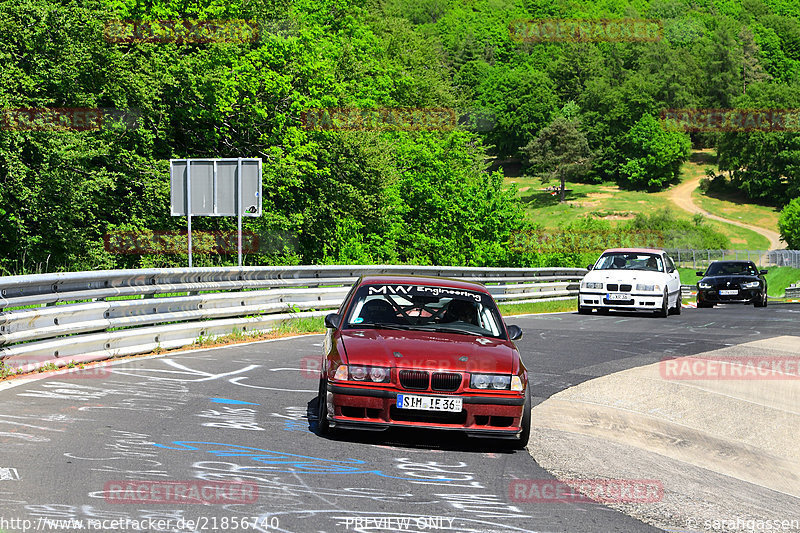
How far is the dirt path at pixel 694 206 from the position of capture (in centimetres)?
12171

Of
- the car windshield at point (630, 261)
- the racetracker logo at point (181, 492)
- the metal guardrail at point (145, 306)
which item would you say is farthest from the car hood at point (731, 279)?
the racetracker logo at point (181, 492)

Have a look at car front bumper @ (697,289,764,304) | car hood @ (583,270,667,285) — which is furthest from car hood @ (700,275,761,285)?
car hood @ (583,270,667,285)

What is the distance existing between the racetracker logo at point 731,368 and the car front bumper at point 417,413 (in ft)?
18.3

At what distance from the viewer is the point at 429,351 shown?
7484mm

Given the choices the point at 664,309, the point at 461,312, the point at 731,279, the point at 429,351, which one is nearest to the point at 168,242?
the point at 664,309

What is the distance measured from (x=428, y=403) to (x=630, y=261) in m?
18.4

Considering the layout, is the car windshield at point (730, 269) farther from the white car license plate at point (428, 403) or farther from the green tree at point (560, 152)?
the green tree at point (560, 152)

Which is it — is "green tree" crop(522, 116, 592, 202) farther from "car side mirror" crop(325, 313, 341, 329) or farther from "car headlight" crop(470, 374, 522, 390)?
"car headlight" crop(470, 374, 522, 390)

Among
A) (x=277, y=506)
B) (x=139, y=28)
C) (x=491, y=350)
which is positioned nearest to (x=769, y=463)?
(x=491, y=350)

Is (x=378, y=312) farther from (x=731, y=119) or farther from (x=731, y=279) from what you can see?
(x=731, y=119)

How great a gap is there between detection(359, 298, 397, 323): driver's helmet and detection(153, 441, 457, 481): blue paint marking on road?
181cm

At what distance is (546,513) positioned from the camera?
557 centimetres

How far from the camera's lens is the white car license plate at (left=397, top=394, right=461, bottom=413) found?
281 inches

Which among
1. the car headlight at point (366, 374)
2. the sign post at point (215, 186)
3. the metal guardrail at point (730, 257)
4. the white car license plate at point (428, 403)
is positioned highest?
the sign post at point (215, 186)
